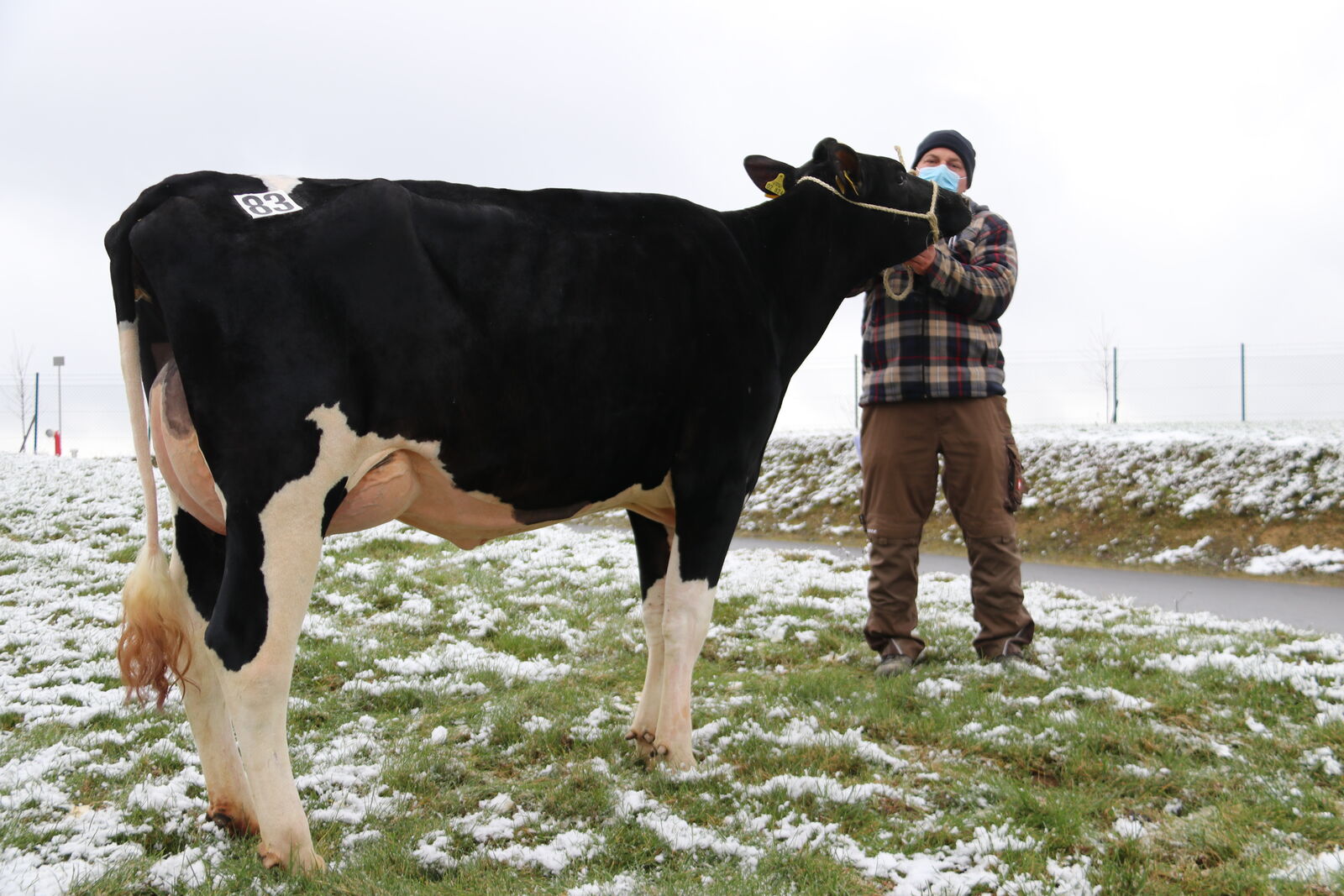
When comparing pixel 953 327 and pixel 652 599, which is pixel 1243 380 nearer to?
pixel 953 327

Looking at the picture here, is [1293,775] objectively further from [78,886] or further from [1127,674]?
[78,886]

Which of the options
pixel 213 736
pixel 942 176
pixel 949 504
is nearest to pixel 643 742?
pixel 213 736

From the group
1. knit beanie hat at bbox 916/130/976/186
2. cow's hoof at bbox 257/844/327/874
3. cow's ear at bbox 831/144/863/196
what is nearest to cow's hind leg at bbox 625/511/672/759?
A: cow's hoof at bbox 257/844/327/874

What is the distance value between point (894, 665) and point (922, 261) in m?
2.24

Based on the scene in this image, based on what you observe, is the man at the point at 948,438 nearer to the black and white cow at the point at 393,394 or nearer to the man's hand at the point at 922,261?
the man's hand at the point at 922,261

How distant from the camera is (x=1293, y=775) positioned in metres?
3.70

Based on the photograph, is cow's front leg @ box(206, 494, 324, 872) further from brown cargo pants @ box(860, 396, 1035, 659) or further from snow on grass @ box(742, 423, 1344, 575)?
snow on grass @ box(742, 423, 1344, 575)

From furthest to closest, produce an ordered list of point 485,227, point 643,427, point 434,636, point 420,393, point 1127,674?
point 434,636 < point 1127,674 < point 643,427 < point 485,227 < point 420,393

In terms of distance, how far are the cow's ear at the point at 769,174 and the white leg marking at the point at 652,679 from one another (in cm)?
195

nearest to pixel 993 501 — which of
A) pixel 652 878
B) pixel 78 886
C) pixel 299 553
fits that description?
pixel 652 878

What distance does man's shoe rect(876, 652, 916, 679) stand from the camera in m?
5.34

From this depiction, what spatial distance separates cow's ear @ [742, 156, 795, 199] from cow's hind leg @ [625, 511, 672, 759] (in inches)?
67.3

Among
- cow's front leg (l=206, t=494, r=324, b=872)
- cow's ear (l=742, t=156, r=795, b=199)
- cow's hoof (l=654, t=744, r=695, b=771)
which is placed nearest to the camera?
cow's front leg (l=206, t=494, r=324, b=872)

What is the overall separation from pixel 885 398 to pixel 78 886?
4426 millimetres
